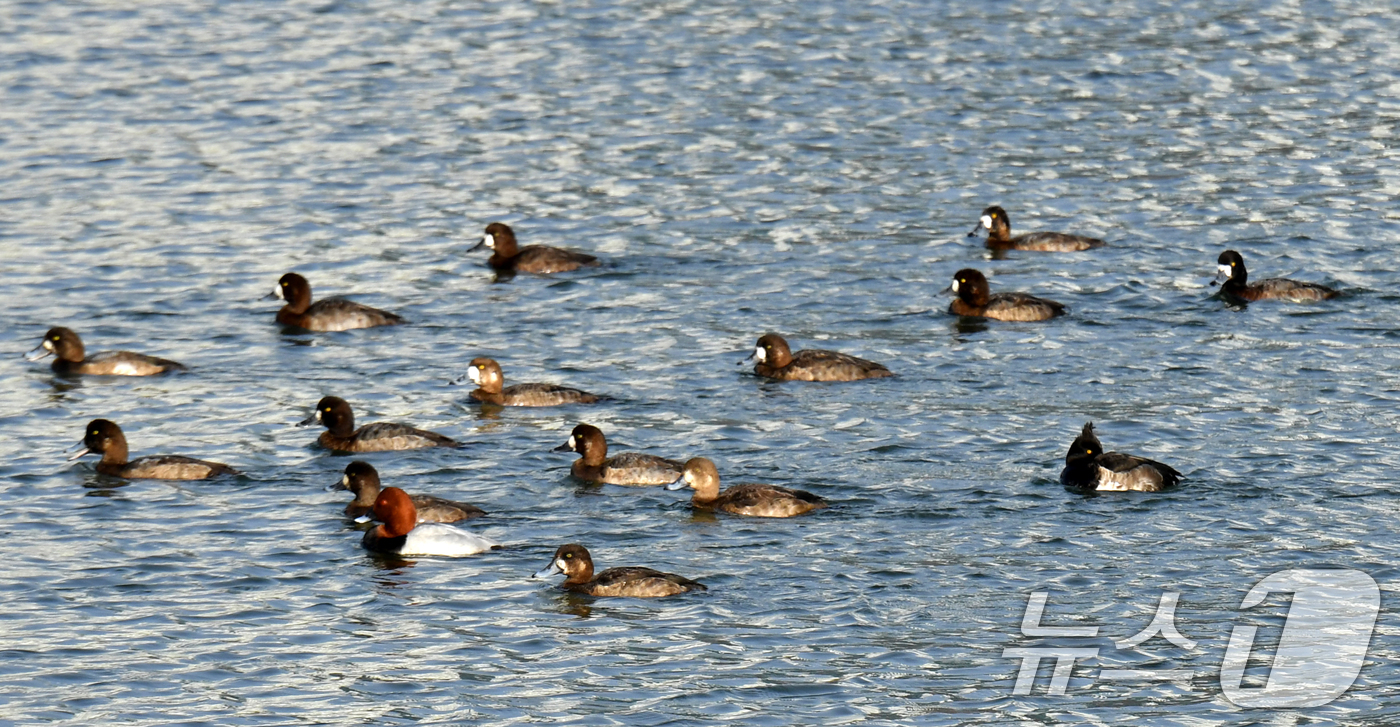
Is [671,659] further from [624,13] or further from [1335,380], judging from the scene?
[624,13]

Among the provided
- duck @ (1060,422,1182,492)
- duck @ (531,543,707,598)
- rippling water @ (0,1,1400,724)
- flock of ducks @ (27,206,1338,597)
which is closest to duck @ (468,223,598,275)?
rippling water @ (0,1,1400,724)

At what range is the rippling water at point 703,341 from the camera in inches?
625

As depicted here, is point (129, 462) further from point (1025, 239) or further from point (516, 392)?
point (1025, 239)

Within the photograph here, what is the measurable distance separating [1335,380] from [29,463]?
1459 centimetres

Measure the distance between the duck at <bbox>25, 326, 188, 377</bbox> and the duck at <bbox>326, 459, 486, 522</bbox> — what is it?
596cm

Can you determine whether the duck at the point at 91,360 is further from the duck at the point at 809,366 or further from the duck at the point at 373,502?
the duck at the point at 809,366

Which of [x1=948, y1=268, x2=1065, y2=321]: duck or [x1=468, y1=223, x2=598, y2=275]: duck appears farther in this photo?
[x1=468, y1=223, x2=598, y2=275]: duck

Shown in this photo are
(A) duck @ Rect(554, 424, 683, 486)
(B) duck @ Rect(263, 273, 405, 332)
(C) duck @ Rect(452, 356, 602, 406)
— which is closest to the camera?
(A) duck @ Rect(554, 424, 683, 486)

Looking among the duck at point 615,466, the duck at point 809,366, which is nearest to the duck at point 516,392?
the duck at point 809,366

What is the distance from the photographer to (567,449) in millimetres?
20688

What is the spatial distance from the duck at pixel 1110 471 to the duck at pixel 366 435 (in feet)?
21.9

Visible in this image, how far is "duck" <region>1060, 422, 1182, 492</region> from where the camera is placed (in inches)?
751

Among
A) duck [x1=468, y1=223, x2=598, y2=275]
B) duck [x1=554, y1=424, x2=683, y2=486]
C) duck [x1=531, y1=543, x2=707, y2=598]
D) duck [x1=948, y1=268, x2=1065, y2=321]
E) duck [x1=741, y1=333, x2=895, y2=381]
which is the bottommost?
duck [x1=531, y1=543, x2=707, y2=598]

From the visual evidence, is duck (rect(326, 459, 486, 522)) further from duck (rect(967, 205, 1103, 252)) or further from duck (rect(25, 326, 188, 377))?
duck (rect(967, 205, 1103, 252))
